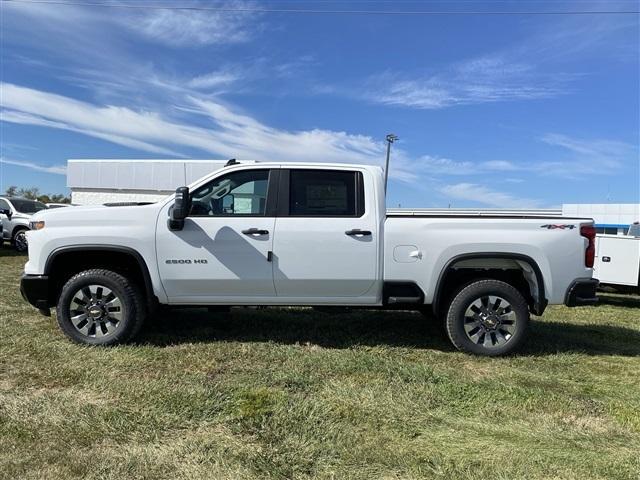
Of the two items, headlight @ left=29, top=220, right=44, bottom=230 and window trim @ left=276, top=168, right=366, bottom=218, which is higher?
window trim @ left=276, top=168, right=366, bottom=218

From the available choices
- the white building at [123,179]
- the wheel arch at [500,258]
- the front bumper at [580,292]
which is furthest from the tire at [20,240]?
the front bumper at [580,292]

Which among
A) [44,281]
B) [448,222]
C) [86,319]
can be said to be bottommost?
[86,319]

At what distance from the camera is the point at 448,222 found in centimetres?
556

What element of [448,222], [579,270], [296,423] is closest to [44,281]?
[296,423]

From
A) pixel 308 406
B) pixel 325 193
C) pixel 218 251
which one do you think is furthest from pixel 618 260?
pixel 308 406

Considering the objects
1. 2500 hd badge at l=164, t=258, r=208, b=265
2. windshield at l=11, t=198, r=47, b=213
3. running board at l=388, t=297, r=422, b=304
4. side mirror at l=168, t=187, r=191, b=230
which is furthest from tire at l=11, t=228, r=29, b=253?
running board at l=388, t=297, r=422, b=304

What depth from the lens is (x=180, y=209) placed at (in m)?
5.26

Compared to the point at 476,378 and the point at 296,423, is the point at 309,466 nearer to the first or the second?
the point at 296,423

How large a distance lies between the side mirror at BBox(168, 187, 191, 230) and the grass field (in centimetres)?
126

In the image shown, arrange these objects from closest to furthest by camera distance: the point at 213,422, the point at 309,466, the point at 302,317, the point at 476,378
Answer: the point at 309,466 < the point at 213,422 < the point at 476,378 < the point at 302,317

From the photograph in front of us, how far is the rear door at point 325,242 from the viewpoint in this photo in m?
5.50

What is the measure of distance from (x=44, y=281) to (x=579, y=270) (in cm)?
541

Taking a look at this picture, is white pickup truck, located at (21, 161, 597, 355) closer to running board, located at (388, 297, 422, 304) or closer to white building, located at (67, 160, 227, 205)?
running board, located at (388, 297, 422, 304)

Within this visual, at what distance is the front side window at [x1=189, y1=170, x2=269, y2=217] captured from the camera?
5.58 meters
